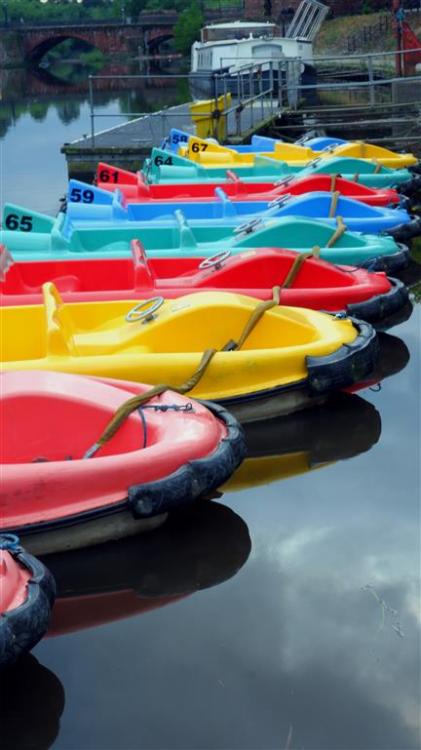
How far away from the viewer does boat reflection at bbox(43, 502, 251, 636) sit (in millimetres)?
4402

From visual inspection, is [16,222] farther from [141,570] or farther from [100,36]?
[100,36]

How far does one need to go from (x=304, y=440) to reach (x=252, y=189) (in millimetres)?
5673

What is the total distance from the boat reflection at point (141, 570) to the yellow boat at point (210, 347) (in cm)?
102

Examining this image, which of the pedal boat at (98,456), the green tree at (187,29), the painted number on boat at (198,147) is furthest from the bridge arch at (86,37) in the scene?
the pedal boat at (98,456)

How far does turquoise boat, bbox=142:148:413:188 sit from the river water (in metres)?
6.20

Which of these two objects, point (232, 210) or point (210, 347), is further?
point (232, 210)

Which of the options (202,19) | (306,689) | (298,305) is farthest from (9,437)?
(202,19)

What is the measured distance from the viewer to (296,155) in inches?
523

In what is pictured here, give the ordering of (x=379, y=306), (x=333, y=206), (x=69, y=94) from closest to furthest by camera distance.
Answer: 1. (x=379, y=306)
2. (x=333, y=206)
3. (x=69, y=94)

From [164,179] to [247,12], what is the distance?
4336cm

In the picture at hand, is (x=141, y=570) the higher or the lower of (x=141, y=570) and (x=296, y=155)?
the lower

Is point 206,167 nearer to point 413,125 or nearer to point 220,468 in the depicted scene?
point 413,125

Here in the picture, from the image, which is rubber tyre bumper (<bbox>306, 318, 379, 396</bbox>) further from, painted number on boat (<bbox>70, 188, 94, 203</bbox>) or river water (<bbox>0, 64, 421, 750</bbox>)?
painted number on boat (<bbox>70, 188, 94, 203</bbox>)

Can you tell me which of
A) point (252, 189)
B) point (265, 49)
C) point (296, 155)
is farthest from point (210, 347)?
point (265, 49)
